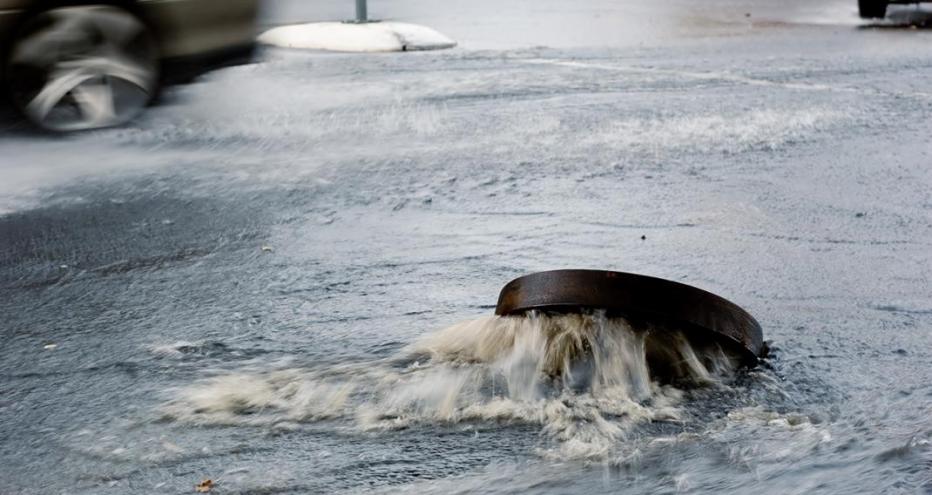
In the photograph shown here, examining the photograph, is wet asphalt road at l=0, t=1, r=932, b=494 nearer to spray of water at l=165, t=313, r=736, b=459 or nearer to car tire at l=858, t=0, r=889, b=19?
spray of water at l=165, t=313, r=736, b=459

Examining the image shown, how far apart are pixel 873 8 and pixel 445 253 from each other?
12.8 metres

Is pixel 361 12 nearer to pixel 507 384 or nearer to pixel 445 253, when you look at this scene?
pixel 445 253

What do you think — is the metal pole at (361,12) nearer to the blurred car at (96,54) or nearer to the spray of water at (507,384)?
the blurred car at (96,54)

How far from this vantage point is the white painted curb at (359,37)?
11.9 metres

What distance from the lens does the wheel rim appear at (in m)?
7.66

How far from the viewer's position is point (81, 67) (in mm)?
7910

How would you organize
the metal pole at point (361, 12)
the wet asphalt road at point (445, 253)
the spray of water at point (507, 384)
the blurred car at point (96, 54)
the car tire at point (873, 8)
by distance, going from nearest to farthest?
the wet asphalt road at point (445, 253) → the spray of water at point (507, 384) → the blurred car at point (96, 54) → the metal pole at point (361, 12) → the car tire at point (873, 8)

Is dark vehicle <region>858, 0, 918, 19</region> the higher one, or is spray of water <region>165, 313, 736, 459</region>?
dark vehicle <region>858, 0, 918, 19</region>

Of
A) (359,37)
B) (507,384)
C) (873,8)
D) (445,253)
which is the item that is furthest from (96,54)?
(873,8)

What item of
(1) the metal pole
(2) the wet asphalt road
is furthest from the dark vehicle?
(1) the metal pole

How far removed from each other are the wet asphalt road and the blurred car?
0.26m

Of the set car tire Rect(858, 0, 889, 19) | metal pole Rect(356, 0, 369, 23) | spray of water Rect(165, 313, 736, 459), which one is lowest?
spray of water Rect(165, 313, 736, 459)

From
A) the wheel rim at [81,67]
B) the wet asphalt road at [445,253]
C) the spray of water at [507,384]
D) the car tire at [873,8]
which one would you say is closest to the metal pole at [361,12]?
the wet asphalt road at [445,253]

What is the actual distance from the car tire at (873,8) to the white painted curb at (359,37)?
6.65 metres
